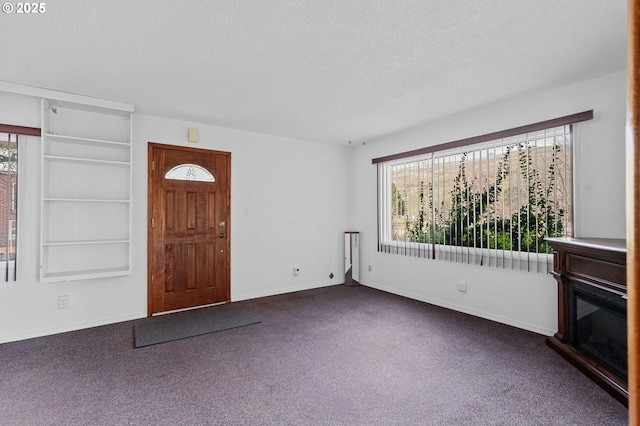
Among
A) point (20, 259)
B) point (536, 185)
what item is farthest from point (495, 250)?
point (20, 259)

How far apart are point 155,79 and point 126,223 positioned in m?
1.78

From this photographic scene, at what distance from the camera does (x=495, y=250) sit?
12.0ft

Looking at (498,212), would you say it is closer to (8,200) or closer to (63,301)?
(63,301)

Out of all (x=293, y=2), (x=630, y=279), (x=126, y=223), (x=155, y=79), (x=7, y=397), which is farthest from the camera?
(x=126, y=223)

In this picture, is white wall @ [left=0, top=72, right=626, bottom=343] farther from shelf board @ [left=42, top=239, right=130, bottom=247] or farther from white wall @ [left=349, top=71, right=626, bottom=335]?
shelf board @ [left=42, top=239, right=130, bottom=247]

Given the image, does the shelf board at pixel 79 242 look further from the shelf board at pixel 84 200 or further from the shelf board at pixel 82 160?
the shelf board at pixel 82 160

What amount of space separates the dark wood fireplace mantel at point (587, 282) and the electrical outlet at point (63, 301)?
4.83 meters

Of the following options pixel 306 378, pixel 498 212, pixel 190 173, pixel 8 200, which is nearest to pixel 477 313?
pixel 498 212

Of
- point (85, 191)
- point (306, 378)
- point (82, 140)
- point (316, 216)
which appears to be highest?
point (82, 140)

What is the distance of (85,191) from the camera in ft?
11.9

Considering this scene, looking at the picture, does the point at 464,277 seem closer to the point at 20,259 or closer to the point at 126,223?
the point at 126,223

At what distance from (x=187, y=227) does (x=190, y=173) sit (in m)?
0.71

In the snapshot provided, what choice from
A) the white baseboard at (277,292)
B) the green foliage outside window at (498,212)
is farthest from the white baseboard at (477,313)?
the white baseboard at (277,292)

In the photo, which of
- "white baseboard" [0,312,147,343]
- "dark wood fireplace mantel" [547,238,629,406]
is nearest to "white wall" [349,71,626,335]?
"dark wood fireplace mantel" [547,238,629,406]
